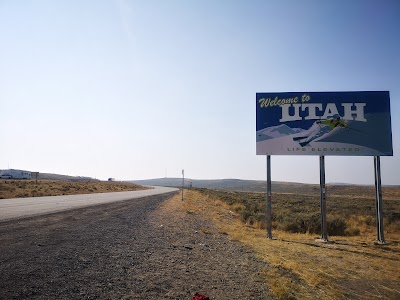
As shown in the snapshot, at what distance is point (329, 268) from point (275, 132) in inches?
262

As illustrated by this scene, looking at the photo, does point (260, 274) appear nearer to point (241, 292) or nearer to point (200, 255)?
point (241, 292)

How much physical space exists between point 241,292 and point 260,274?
1.32m

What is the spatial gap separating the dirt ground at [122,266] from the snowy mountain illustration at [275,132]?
4.70m

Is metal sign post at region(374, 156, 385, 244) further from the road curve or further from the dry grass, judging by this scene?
the road curve

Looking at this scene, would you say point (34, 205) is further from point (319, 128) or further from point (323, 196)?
point (319, 128)

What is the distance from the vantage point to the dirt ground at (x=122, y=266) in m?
5.25

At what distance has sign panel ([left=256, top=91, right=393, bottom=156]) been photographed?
41.3 feet

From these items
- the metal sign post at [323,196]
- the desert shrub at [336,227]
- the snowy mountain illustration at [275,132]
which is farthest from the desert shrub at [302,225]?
the snowy mountain illustration at [275,132]

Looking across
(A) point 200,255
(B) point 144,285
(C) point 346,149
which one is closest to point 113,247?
(A) point 200,255

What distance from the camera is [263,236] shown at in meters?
12.5

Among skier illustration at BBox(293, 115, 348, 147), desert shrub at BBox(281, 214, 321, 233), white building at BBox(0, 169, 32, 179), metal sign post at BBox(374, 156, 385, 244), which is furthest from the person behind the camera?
white building at BBox(0, 169, 32, 179)

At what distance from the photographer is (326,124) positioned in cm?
1284

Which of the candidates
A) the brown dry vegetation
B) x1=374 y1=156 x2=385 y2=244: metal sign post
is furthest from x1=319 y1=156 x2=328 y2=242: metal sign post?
the brown dry vegetation

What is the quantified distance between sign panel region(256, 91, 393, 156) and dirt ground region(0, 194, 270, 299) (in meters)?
4.99
